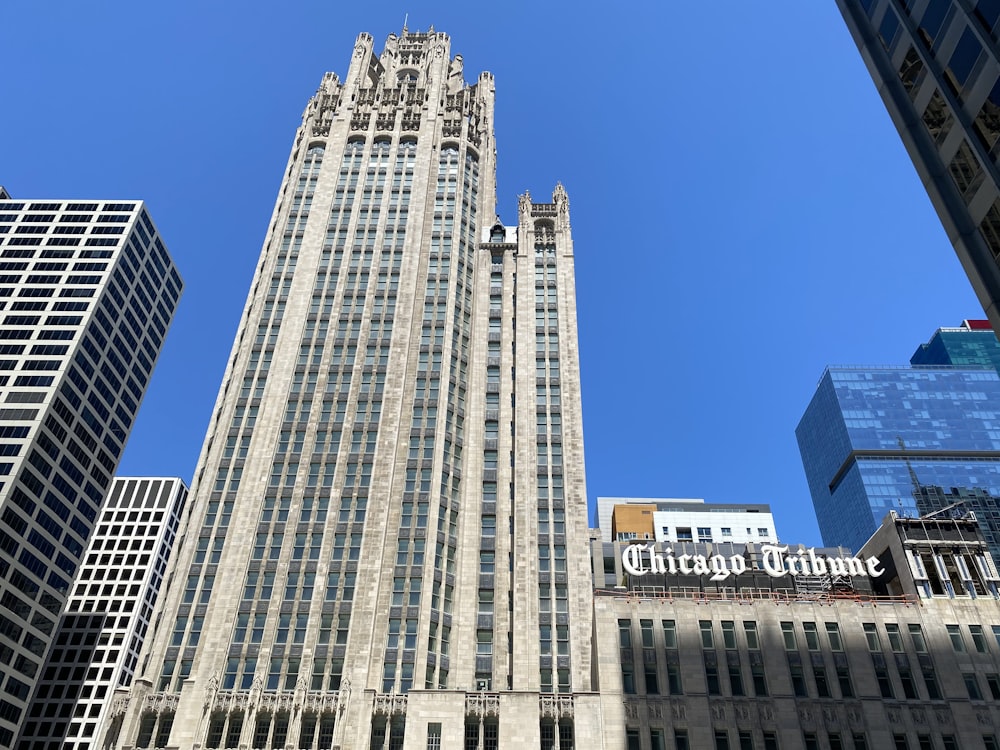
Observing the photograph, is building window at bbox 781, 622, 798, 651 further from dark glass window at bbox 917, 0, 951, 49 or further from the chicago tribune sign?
dark glass window at bbox 917, 0, 951, 49

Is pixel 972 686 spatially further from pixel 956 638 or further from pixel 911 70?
pixel 911 70

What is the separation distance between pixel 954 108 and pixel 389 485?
234ft

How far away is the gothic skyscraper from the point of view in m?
76.5

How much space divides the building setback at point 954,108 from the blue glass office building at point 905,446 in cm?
14340

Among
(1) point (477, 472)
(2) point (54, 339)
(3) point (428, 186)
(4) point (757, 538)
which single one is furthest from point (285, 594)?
(4) point (757, 538)

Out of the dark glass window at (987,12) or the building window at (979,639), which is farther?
the building window at (979,639)

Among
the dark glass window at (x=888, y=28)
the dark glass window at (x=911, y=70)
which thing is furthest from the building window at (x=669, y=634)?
the dark glass window at (x=888, y=28)

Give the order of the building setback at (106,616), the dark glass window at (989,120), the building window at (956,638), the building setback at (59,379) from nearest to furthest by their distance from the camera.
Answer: the dark glass window at (989,120), the building window at (956,638), the building setback at (59,379), the building setback at (106,616)

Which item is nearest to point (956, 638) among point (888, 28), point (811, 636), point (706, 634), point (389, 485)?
point (811, 636)

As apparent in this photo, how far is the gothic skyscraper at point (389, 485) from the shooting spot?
76.5 m

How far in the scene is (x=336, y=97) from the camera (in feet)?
465

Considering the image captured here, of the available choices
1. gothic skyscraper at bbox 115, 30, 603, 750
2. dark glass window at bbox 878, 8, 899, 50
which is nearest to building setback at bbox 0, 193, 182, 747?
gothic skyscraper at bbox 115, 30, 603, 750

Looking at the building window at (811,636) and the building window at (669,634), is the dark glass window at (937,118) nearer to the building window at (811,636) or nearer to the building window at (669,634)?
the building window at (669,634)

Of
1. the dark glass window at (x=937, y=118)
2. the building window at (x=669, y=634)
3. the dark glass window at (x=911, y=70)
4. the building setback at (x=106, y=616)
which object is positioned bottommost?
the building window at (x=669, y=634)
